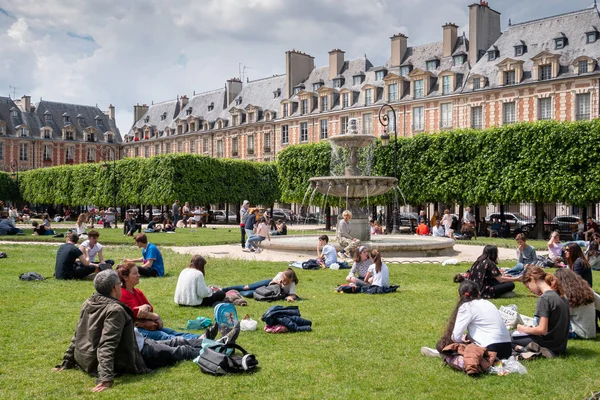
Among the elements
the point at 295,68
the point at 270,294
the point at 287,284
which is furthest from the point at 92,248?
the point at 295,68

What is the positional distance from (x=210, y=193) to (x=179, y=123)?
85.4ft

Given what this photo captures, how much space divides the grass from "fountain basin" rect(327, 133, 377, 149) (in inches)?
336

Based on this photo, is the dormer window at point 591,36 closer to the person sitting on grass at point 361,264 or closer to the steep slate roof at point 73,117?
the person sitting on grass at point 361,264

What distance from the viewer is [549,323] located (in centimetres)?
649

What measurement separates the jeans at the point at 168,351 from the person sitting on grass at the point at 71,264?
6.02 m

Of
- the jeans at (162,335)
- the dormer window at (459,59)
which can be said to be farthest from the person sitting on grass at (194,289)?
the dormer window at (459,59)

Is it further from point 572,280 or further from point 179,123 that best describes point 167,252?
point 179,123

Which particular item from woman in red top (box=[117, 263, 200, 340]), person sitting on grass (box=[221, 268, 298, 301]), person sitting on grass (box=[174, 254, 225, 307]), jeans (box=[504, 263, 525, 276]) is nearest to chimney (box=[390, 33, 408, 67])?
jeans (box=[504, 263, 525, 276])

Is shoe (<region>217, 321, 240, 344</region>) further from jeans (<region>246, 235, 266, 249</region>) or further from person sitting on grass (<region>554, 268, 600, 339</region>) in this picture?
jeans (<region>246, 235, 266, 249</region>)

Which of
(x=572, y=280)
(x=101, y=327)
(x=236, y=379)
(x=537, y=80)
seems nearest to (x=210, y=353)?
(x=236, y=379)

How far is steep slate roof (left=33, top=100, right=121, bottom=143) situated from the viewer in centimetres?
7250

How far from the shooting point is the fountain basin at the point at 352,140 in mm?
18702

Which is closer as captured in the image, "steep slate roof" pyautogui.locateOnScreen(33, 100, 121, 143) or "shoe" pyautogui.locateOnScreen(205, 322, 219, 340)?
"shoe" pyautogui.locateOnScreen(205, 322, 219, 340)

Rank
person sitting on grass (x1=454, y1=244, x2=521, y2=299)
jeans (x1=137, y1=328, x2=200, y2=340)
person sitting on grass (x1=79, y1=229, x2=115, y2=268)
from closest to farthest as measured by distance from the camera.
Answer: jeans (x1=137, y1=328, x2=200, y2=340) → person sitting on grass (x1=454, y1=244, x2=521, y2=299) → person sitting on grass (x1=79, y1=229, x2=115, y2=268)
